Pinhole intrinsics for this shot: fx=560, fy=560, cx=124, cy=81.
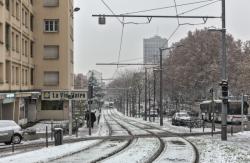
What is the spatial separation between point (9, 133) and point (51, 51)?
123ft

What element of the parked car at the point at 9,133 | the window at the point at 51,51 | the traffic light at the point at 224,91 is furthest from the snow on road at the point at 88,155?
the window at the point at 51,51

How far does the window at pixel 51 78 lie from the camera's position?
6931 centimetres

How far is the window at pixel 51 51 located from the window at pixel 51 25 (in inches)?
82.4

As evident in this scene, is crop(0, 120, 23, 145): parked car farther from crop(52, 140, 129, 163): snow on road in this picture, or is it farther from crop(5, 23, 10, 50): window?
crop(5, 23, 10, 50): window

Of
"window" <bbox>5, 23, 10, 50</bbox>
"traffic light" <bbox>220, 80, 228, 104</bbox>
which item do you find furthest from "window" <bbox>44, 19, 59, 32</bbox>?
"traffic light" <bbox>220, 80, 228, 104</bbox>

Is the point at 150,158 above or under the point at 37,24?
under

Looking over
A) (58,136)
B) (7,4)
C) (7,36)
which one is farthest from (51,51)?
(58,136)

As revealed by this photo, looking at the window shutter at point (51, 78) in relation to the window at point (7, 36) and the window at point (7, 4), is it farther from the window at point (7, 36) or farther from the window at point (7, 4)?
the window at point (7, 4)

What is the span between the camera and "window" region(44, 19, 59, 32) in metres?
69.1

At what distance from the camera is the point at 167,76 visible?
98.6 metres

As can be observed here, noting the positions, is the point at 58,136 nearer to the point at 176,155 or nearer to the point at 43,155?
the point at 43,155

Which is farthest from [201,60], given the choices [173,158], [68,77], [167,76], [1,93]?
[173,158]

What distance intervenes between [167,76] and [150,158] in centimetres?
7755

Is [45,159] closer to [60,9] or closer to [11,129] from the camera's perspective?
[11,129]
